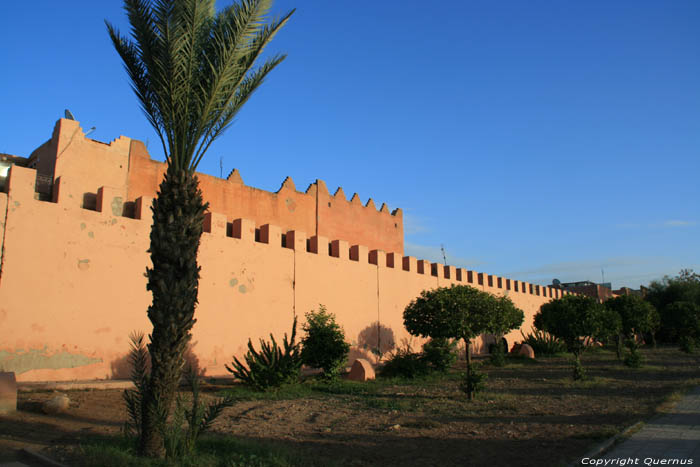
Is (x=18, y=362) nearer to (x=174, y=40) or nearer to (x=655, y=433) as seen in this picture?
(x=174, y=40)

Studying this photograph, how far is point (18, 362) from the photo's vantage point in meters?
10.1

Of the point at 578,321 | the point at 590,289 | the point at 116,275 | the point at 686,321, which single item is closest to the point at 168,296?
the point at 116,275

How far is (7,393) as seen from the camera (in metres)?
7.57

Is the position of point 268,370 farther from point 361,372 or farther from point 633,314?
point 633,314

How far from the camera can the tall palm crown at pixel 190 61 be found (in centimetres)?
640

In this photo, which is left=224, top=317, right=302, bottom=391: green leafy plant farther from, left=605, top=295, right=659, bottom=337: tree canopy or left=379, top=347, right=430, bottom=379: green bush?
left=605, top=295, right=659, bottom=337: tree canopy

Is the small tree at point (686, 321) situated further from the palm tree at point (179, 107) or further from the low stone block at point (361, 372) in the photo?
the palm tree at point (179, 107)

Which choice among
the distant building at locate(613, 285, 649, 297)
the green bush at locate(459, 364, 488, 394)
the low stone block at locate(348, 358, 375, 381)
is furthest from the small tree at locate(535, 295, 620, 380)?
the distant building at locate(613, 285, 649, 297)

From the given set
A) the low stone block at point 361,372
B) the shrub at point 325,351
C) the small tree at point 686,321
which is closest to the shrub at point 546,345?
the small tree at point 686,321

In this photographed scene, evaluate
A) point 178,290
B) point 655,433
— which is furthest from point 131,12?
point 655,433

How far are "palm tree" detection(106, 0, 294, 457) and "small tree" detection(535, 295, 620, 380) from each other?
12.1 meters

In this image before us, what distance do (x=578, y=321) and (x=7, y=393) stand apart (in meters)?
14.2

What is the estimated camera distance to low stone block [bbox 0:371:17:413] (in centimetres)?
751

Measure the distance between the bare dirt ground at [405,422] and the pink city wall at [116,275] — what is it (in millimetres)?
1659
